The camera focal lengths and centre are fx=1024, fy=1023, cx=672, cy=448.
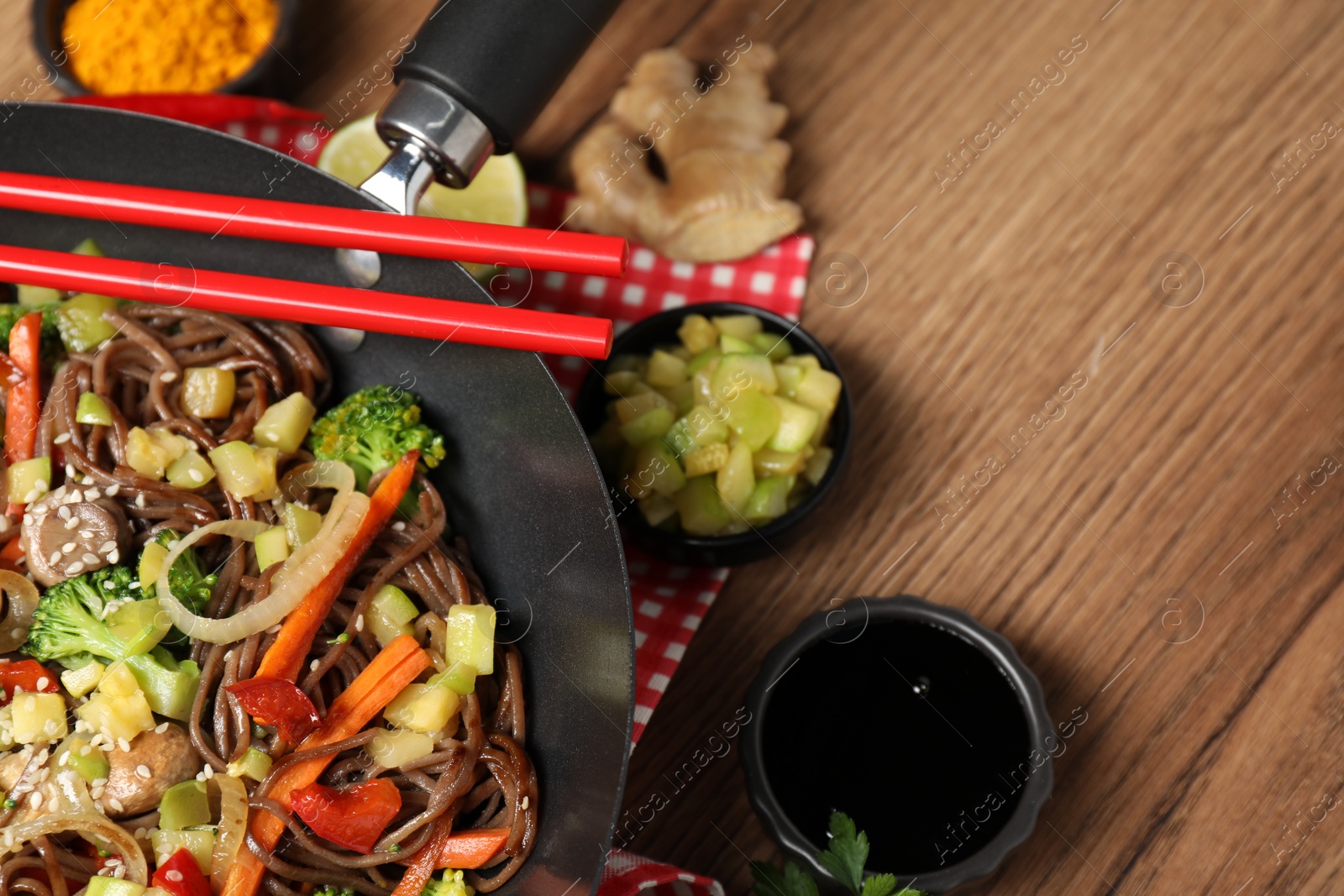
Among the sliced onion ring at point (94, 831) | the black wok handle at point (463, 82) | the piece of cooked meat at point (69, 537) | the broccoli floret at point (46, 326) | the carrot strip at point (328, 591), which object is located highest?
the black wok handle at point (463, 82)

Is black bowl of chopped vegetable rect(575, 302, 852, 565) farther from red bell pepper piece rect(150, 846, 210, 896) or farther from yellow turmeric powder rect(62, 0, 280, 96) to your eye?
yellow turmeric powder rect(62, 0, 280, 96)

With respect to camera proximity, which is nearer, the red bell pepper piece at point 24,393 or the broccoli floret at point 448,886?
the broccoli floret at point 448,886

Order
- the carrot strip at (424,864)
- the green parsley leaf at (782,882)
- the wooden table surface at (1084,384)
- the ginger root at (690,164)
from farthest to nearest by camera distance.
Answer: the ginger root at (690,164) < the wooden table surface at (1084,384) < the green parsley leaf at (782,882) < the carrot strip at (424,864)

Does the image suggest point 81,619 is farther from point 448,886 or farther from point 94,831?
point 448,886

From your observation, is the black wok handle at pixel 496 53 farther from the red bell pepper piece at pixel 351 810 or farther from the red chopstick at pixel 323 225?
the red bell pepper piece at pixel 351 810

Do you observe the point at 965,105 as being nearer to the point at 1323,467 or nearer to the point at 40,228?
the point at 1323,467

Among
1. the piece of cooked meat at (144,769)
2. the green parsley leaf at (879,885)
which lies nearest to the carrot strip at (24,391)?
the piece of cooked meat at (144,769)
